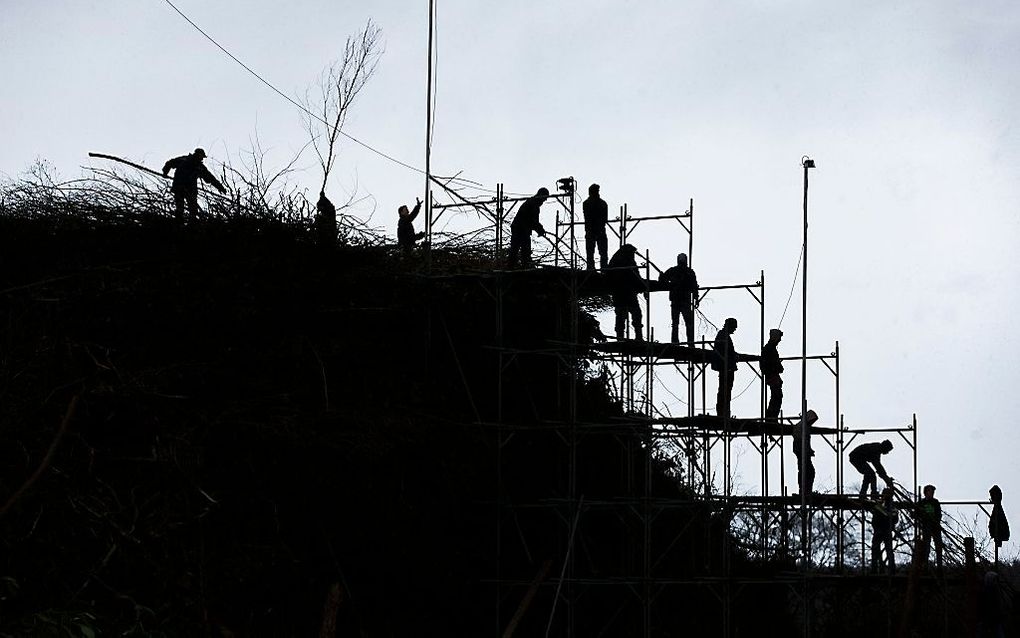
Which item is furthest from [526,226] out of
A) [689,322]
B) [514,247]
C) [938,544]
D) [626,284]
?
[938,544]

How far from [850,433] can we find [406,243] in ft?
25.1

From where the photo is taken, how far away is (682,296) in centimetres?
2575

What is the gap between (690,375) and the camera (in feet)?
87.0

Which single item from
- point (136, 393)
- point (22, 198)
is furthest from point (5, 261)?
point (136, 393)

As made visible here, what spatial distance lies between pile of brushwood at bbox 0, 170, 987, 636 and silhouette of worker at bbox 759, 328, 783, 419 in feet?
6.34

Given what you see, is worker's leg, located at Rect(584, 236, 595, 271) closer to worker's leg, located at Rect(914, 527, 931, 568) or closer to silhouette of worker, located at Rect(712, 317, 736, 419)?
silhouette of worker, located at Rect(712, 317, 736, 419)

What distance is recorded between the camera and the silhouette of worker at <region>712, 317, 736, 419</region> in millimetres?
25219

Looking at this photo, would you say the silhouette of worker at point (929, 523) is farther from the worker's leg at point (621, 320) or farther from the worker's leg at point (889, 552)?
the worker's leg at point (621, 320)

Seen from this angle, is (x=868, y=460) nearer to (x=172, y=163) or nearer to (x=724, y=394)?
(x=724, y=394)

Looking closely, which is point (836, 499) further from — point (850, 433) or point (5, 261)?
point (5, 261)

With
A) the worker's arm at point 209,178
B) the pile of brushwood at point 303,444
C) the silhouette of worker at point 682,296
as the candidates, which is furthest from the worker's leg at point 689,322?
the worker's arm at point 209,178

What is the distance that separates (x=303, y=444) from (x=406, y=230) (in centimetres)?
541

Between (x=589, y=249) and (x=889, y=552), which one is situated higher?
(x=589, y=249)

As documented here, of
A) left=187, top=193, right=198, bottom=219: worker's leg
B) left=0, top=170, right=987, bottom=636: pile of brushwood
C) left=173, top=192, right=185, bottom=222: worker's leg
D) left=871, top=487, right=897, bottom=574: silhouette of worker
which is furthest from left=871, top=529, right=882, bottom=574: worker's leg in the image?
left=173, top=192, right=185, bottom=222: worker's leg
